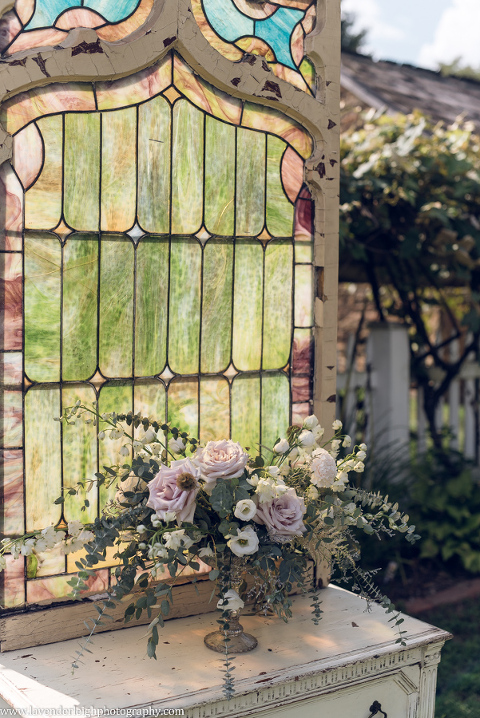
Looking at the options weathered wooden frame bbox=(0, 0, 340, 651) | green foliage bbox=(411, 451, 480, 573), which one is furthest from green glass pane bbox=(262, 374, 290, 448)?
green foliage bbox=(411, 451, 480, 573)

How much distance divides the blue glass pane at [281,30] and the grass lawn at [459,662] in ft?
8.37

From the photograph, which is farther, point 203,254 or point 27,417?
point 203,254

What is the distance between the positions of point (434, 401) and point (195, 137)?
10.8 feet

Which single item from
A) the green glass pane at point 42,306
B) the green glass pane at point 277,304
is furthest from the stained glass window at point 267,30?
the green glass pane at point 42,306

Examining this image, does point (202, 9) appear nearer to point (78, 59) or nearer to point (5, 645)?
point (78, 59)

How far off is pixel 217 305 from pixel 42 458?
2.20ft

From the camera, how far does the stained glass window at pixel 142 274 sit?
1898 millimetres

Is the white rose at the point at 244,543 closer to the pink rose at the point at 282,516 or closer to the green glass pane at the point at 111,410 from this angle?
the pink rose at the point at 282,516

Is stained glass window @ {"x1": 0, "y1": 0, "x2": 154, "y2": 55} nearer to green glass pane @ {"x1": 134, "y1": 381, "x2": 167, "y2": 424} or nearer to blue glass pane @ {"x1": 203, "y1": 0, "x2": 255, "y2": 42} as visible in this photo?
blue glass pane @ {"x1": 203, "y1": 0, "x2": 255, "y2": 42}

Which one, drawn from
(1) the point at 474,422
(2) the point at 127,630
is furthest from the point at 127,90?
(1) the point at 474,422

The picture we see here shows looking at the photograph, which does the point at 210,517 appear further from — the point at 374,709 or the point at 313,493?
the point at 374,709

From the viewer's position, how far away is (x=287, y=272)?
2.32 meters

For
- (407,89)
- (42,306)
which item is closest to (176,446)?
(42,306)

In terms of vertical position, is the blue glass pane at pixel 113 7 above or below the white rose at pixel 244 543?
above
